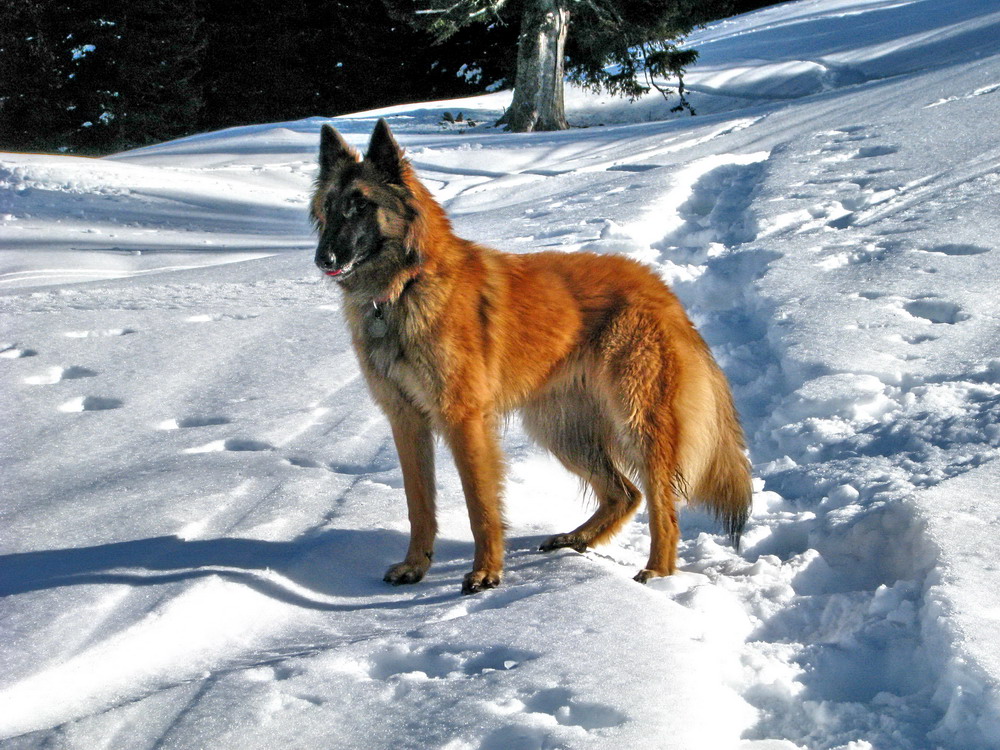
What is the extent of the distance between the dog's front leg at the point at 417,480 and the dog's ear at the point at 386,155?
3.33 feet

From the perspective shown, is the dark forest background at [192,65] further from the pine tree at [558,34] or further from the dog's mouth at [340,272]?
the dog's mouth at [340,272]

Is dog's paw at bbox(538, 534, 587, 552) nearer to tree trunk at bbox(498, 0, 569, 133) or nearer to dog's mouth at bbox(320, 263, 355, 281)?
dog's mouth at bbox(320, 263, 355, 281)

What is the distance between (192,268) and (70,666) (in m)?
6.76

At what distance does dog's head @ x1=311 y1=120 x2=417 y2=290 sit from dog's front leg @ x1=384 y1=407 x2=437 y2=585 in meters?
0.61

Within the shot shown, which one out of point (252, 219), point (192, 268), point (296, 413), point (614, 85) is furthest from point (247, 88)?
point (296, 413)

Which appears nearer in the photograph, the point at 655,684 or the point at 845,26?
the point at 655,684

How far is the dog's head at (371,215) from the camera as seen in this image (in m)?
3.99

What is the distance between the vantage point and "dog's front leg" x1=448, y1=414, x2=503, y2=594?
392 cm

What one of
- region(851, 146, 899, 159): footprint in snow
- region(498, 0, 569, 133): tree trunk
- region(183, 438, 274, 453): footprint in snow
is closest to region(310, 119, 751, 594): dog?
region(183, 438, 274, 453): footprint in snow

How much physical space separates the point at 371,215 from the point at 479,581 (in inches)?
62.5

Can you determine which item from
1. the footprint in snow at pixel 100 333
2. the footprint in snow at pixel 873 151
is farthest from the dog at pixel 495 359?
the footprint in snow at pixel 873 151

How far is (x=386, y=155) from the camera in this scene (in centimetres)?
409

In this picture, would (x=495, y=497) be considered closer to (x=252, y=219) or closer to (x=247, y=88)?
(x=252, y=219)

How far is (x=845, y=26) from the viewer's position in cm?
2645
